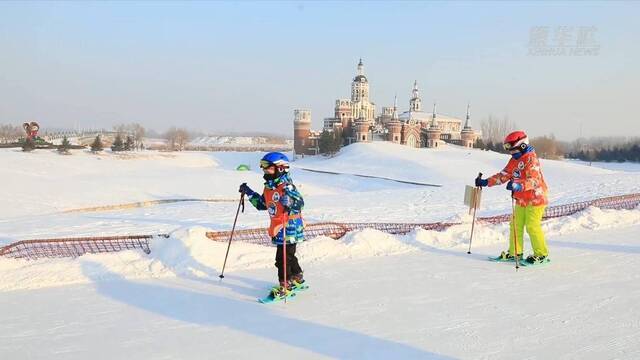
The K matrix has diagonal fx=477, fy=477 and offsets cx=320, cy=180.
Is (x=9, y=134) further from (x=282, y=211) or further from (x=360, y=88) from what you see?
(x=282, y=211)

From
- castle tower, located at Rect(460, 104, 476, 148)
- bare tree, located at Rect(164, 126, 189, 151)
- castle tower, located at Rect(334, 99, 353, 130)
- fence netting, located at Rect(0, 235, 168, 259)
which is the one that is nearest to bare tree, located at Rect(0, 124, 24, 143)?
bare tree, located at Rect(164, 126, 189, 151)

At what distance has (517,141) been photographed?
6.57m

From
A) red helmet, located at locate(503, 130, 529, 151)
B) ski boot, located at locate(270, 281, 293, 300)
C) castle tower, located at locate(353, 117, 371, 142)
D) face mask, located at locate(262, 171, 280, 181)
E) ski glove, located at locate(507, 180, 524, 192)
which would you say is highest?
castle tower, located at locate(353, 117, 371, 142)

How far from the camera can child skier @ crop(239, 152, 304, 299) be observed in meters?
5.15

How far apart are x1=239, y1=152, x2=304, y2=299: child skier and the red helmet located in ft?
10.6

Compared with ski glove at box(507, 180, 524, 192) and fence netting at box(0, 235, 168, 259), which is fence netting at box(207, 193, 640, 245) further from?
ski glove at box(507, 180, 524, 192)

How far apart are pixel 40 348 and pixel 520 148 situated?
6023 mm

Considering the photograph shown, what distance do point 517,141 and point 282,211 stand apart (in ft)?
11.5

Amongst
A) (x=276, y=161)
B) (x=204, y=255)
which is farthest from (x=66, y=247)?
(x=276, y=161)

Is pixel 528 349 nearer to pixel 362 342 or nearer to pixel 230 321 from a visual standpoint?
pixel 362 342

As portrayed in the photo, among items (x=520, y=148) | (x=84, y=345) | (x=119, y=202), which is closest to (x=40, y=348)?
(x=84, y=345)

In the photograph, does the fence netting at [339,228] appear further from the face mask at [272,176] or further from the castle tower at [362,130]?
the castle tower at [362,130]

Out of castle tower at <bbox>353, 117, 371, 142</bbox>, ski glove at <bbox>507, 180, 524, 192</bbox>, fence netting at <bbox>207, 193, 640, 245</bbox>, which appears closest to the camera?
ski glove at <bbox>507, 180, 524, 192</bbox>

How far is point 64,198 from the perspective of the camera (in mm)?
23891
